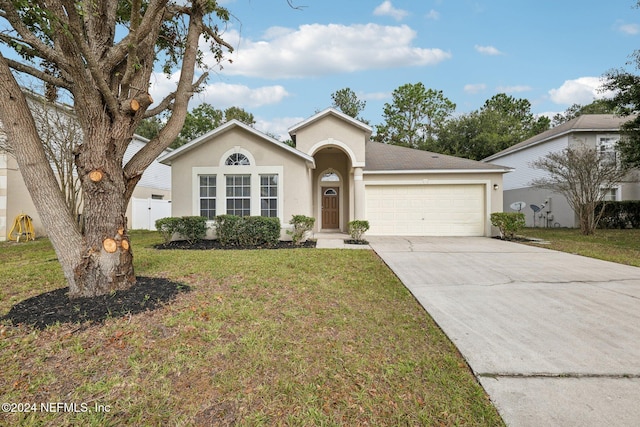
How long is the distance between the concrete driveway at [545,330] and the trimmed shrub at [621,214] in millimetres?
13305

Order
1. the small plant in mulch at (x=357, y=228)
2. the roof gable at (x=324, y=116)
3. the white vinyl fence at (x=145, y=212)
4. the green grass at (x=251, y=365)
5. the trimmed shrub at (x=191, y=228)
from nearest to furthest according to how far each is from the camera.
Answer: the green grass at (x=251, y=365) → the trimmed shrub at (x=191, y=228) → the small plant in mulch at (x=357, y=228) → the roof gable at (x=324, y=116) → the white vinyl fence at (x=145, y=212)

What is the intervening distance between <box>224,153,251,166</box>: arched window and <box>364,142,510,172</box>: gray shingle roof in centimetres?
523

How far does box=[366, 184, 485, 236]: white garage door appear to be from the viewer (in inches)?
544

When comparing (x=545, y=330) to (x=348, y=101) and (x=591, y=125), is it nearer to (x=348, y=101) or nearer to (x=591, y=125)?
(x=591, y=125)

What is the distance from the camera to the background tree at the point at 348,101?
3409 cm

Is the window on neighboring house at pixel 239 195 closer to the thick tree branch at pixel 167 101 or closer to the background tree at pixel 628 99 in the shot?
the thick tree branch at pixel 167 101

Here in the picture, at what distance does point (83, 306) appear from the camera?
3.97 metres

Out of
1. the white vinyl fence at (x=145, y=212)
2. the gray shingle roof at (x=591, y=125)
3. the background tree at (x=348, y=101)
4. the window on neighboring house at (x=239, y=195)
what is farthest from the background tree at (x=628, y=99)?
the background tree at (x=348, y=101)

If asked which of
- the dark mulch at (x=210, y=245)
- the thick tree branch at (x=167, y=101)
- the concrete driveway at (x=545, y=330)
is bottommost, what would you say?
the concrete driveway at (x=545, y=330)

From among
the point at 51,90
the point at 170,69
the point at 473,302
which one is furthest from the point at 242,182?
the point at 473,302

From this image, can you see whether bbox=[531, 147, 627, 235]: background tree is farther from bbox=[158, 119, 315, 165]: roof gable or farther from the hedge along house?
bbox=[158, 119, 315, 165]: roof gable

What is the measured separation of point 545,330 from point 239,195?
9922 millimetres

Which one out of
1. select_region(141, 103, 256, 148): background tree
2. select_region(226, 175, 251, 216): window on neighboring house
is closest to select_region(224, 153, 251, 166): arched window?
select_region(226, 175, 251, 216): window on neighboring house

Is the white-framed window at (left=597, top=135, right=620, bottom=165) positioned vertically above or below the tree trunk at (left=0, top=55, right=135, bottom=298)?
above
